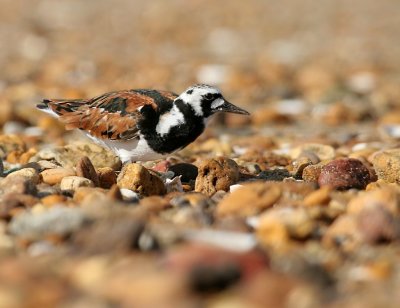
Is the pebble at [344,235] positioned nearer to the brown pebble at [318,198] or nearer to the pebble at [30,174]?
the brown pebble at [318,198]

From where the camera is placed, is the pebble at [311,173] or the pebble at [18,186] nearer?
the pebble at [18,186]

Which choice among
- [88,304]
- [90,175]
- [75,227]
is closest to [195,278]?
[88,304]

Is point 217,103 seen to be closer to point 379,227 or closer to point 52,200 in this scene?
point 52,200

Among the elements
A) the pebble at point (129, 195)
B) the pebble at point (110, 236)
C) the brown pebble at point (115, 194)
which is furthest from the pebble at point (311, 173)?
the pebble at point (110, 236)

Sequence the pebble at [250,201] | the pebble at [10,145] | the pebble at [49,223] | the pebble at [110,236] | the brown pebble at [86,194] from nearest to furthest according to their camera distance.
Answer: the pebble at [110,236] < the pebble at [49,223] < the pebble at [250,201] < the brown pebble at [86,194] < the pebble at [10,145]

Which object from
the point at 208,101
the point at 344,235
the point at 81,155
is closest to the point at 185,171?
the point at 208,101

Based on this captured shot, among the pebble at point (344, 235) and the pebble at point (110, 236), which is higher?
the pebble at point (110, 236)

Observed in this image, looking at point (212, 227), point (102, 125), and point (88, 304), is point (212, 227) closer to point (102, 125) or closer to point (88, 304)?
point (88, 304)
